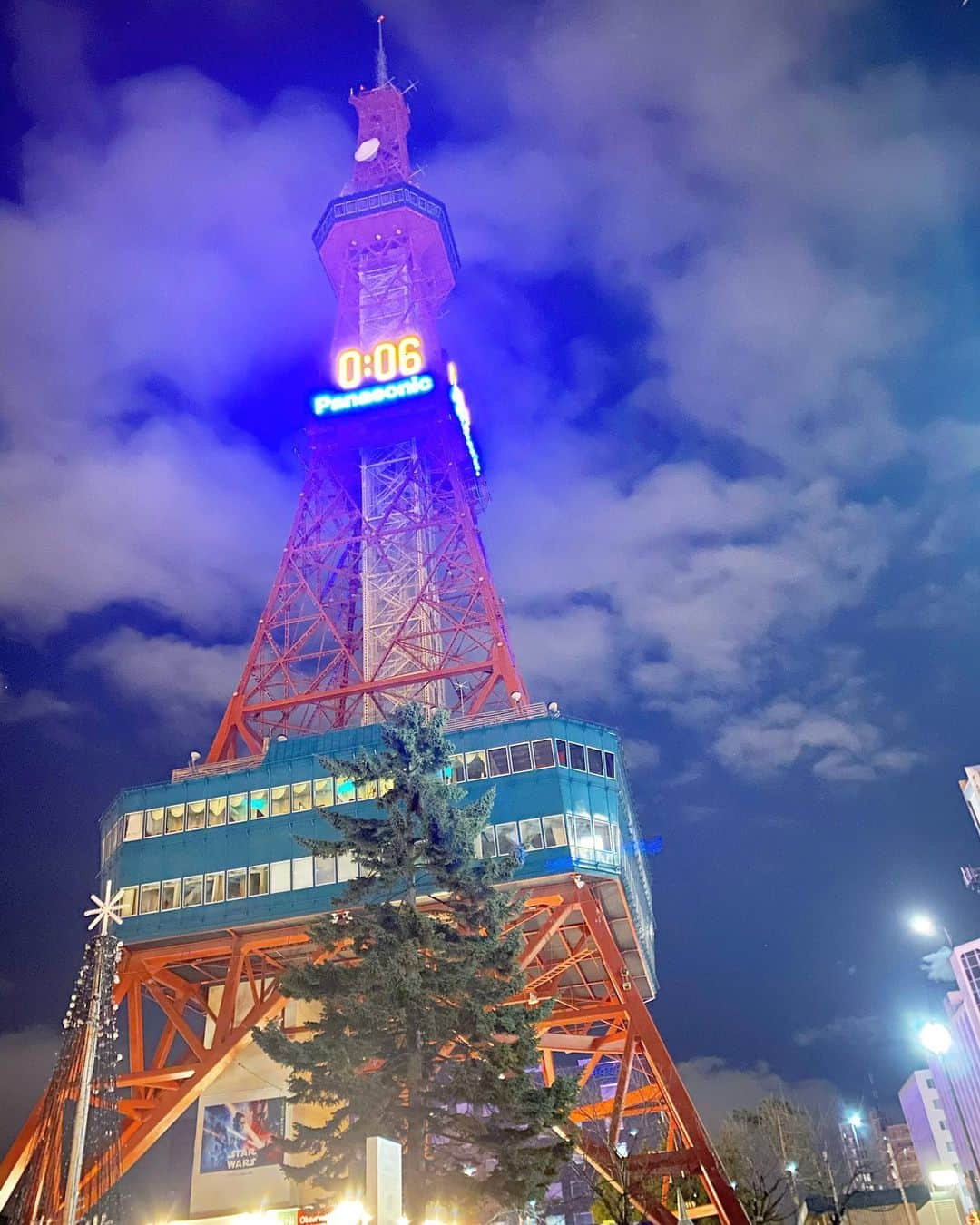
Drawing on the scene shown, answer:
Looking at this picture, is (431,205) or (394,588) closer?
(394,588)

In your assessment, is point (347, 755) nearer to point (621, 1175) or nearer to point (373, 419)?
point (621, 1175)

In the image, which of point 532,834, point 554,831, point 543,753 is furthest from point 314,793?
point 554,831

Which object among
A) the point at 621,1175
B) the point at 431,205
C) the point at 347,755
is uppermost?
the point at 431,205

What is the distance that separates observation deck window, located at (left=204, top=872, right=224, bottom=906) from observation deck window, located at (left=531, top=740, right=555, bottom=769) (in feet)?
46.8

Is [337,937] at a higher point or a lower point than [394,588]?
lower

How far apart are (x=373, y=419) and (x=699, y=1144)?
4579 cm

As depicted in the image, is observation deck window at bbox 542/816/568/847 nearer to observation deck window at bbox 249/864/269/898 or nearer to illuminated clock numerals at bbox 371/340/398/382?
observation deck window at bbox 249/864/269/898

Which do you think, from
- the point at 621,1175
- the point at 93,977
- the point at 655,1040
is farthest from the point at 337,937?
the point at 655,1040

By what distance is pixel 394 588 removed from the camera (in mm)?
60875

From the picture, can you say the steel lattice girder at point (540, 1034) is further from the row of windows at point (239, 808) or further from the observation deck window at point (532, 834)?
the row of windows at point (239, 808)

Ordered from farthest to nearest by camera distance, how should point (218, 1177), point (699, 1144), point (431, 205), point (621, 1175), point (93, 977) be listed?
1. point (431, 205)
2. point (218, 1177)
3. point (699, 1144)
4. point (621, 1175)
5. point (93, 977)

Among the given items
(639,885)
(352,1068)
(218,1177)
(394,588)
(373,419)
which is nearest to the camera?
(352,1068)

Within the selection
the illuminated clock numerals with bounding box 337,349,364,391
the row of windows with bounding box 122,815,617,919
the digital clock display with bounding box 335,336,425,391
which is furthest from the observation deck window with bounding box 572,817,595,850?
the illuminated clock numerals with bounding box 337,349,364,391

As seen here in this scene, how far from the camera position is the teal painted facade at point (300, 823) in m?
41.8
